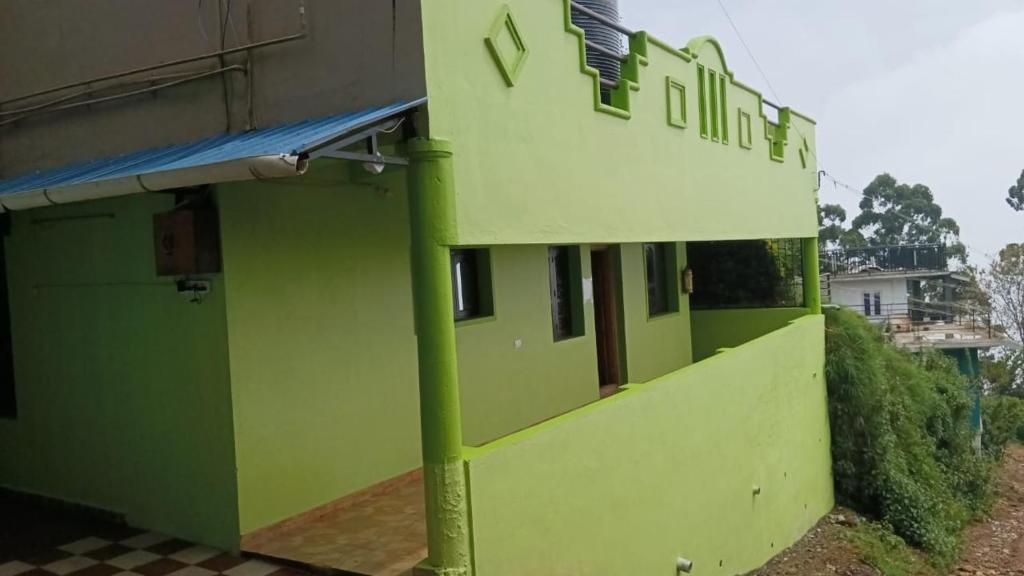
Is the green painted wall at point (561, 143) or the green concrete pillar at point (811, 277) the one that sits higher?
the green painted wall at point (561, 143)

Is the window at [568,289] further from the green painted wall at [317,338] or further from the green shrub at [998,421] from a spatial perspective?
the green shrub at [998,421]

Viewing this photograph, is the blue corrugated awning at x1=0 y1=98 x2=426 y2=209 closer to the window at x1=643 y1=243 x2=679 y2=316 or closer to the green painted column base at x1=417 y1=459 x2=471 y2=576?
the green painted column base at x1=417 y1=459 x2=471 y2=576

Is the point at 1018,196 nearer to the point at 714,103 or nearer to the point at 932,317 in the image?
the point at 932,317

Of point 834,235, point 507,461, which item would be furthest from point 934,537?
point 834,235

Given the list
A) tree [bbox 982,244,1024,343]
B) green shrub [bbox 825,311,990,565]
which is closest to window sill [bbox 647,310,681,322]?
green shrub [bbox 825,311,990,565]

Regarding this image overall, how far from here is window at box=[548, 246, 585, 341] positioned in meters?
10.2

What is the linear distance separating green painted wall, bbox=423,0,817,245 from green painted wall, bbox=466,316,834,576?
1.37 meters

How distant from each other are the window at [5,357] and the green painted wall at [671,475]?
4.86 metres

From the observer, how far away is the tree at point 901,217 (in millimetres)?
57812

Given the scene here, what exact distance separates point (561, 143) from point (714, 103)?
395 cm

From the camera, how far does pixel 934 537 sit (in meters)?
12.1

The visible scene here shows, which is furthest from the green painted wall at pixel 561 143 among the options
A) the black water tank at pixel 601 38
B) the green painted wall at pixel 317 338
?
the green painted wall at pixel 317 338

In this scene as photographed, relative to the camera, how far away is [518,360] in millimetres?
8883

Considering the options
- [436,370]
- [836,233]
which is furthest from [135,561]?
[836,233]
